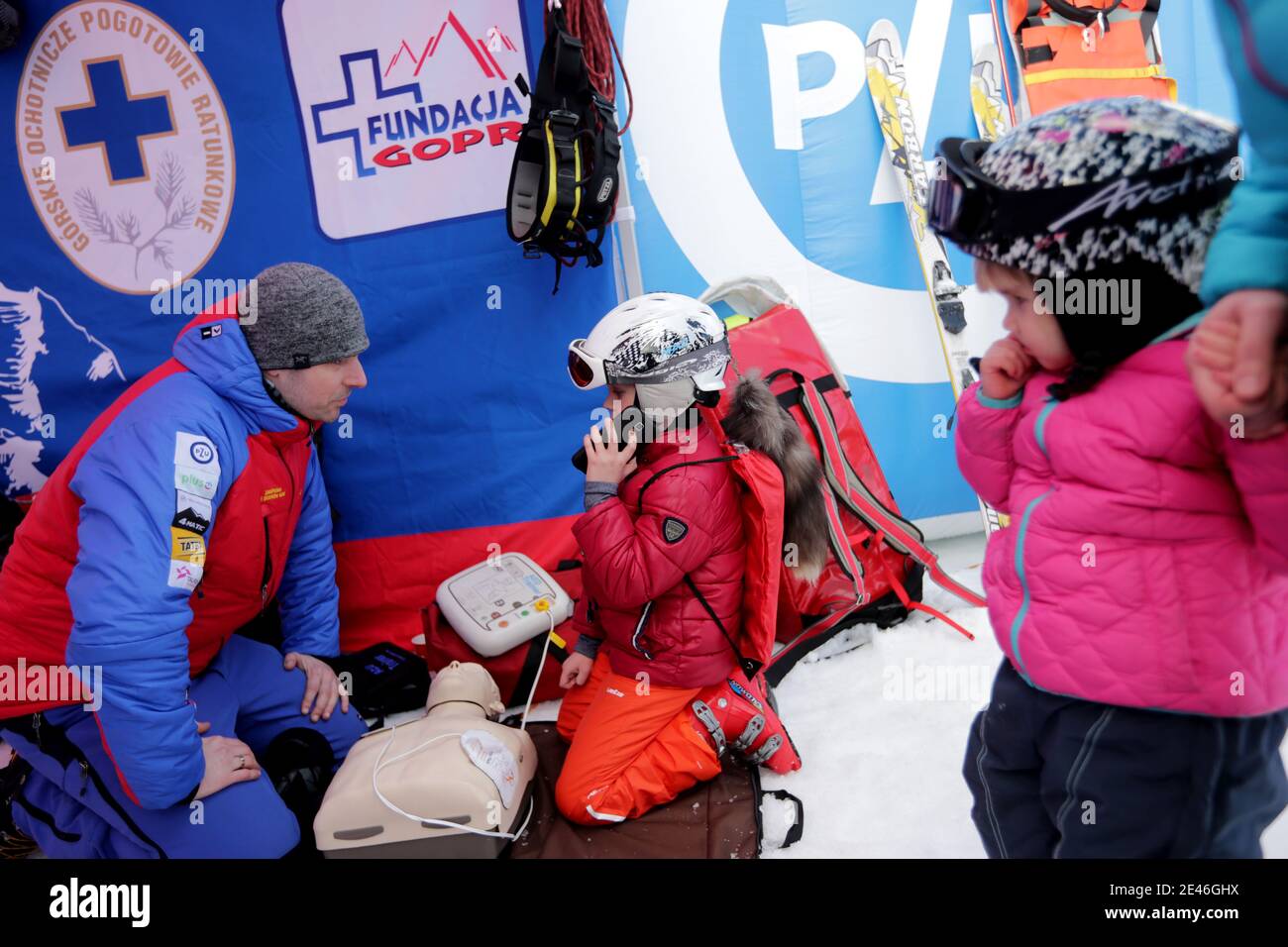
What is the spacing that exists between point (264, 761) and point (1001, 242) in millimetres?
1964

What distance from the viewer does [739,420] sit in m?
2.01

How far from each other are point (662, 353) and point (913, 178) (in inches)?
58.6

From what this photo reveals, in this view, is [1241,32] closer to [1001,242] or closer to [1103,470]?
[1001,242]

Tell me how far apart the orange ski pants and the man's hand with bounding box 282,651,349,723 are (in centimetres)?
65

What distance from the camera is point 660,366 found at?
1.82 metres

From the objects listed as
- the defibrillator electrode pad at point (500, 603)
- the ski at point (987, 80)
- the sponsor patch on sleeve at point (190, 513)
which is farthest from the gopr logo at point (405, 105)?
the ski at point (987, 80)

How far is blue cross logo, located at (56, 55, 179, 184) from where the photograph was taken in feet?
8.63

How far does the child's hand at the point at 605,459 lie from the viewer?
185 cm

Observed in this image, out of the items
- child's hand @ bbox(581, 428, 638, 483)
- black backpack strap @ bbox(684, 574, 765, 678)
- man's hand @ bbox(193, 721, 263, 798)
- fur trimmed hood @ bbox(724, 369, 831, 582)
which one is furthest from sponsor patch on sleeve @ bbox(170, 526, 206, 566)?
fur trimmed hood @ bbox(724, 369, 831, 582)

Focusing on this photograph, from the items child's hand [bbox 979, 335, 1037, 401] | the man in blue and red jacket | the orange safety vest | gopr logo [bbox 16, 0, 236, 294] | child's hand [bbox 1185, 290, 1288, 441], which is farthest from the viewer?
the orange safety vest

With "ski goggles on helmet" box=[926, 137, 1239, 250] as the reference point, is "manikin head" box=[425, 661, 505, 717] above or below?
below

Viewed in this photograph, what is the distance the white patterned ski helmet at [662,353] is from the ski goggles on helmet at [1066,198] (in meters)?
0.84

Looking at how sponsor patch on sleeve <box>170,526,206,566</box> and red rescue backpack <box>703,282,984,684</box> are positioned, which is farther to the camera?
red rescue backpack <box>703,282,984,684</box>

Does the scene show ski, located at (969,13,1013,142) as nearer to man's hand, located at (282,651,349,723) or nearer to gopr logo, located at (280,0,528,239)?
gopr logo, located at (280,0,528,239)
